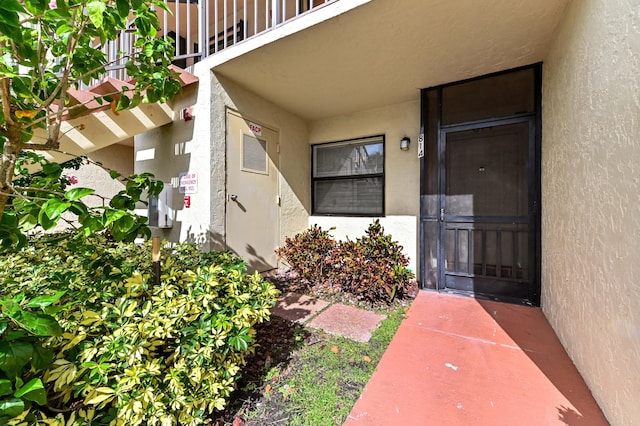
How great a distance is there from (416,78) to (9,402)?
394 centimetres

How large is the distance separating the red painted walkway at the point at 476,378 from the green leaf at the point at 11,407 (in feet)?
4.62

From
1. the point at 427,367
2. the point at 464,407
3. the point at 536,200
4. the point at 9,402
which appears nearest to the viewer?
the point at 9,402

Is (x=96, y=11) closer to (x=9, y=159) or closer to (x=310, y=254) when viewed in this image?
(x=9, y=159)

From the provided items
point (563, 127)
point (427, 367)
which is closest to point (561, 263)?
point (563, 127)

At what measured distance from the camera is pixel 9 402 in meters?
0.82

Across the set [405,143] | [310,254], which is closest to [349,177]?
[405,143]

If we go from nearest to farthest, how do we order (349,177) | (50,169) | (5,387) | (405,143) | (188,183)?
(5,387) < (50,169) < (188,183) < (405,143) < (349,177)

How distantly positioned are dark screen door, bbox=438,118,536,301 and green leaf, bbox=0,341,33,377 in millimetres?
3575

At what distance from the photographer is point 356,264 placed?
326cm

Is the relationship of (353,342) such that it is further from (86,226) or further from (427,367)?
(86,226)

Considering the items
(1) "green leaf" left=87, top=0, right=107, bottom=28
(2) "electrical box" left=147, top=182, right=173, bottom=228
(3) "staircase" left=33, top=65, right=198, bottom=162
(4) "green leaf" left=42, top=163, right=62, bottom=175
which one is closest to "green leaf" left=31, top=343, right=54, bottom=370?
(4) "green leaf" left=42, top=163, right=62, bottom=175

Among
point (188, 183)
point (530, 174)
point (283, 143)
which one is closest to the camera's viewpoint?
point (530, 174)

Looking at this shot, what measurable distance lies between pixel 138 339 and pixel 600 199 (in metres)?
2.71

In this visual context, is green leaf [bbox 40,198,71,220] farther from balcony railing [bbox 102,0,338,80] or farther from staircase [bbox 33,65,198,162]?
balcony railing [bbox 102,0,338,80]
